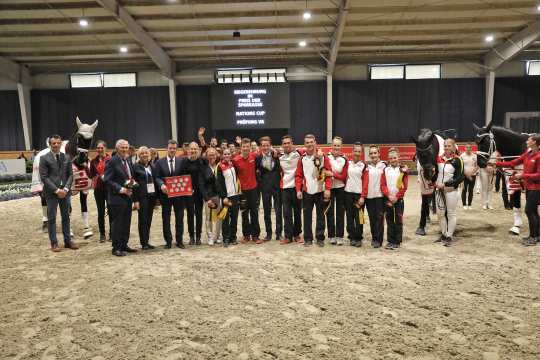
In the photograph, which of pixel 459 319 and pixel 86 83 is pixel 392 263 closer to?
pixel 459 319

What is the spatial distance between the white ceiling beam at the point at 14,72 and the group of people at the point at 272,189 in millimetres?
16911

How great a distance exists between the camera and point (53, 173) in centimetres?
597

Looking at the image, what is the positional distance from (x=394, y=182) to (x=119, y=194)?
4.39 m

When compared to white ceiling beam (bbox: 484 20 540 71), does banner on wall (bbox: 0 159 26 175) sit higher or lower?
lower

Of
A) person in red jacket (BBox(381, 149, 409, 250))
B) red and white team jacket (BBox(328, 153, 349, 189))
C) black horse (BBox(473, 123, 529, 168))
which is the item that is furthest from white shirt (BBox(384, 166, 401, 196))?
black horse (BBox(473, 123, 529, 168))

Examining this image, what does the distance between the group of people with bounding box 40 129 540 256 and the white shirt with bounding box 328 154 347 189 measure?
0.02 m

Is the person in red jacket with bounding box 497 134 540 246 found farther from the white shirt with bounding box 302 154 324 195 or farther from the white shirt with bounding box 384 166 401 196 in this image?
the white shirt with bounding box 302 154 324 195

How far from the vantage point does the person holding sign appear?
6012mm

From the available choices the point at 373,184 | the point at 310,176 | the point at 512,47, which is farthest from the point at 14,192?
the point at 512,47

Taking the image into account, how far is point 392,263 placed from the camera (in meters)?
5.12

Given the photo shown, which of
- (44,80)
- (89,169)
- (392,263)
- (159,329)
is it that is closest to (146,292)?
(159,329)

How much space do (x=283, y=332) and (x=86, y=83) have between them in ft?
70.9

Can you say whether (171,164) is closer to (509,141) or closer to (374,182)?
(374,182)

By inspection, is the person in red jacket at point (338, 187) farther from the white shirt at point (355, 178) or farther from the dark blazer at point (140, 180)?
the dark blazer at point (140, 180)
